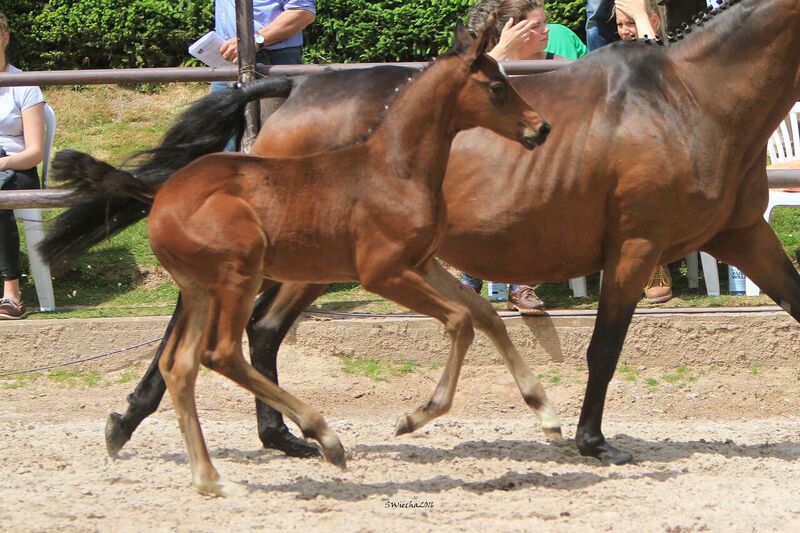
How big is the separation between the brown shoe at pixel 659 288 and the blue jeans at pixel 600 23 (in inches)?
60.7

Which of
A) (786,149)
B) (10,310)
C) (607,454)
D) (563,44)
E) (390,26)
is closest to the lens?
(607,454)

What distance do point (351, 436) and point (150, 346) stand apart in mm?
2024

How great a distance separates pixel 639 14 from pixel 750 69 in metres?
1.61

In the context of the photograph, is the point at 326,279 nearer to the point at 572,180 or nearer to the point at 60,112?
the point at 572,180

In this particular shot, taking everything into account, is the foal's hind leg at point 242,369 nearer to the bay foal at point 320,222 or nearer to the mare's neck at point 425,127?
the bay foal at point 320,222

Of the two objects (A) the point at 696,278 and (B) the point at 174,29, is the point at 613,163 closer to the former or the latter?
(A) the point at 696,278

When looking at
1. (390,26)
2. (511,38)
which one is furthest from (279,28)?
(390,26)

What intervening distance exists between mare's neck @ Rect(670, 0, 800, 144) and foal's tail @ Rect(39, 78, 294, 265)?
6.07 ft

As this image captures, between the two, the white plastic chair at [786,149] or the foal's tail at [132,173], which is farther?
the white plastic chair at [786,149]

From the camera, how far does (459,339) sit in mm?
4547

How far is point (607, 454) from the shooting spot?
202 inches

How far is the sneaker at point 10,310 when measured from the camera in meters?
7.45

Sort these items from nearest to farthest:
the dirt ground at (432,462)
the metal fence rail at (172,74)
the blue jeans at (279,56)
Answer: the dirt ground at (432,462) < the metal fence rail at (172,74) < the blue jeans at (279,56)

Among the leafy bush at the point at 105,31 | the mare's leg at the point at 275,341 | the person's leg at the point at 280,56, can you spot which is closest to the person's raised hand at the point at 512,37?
the person's leg at the point at 280,56
